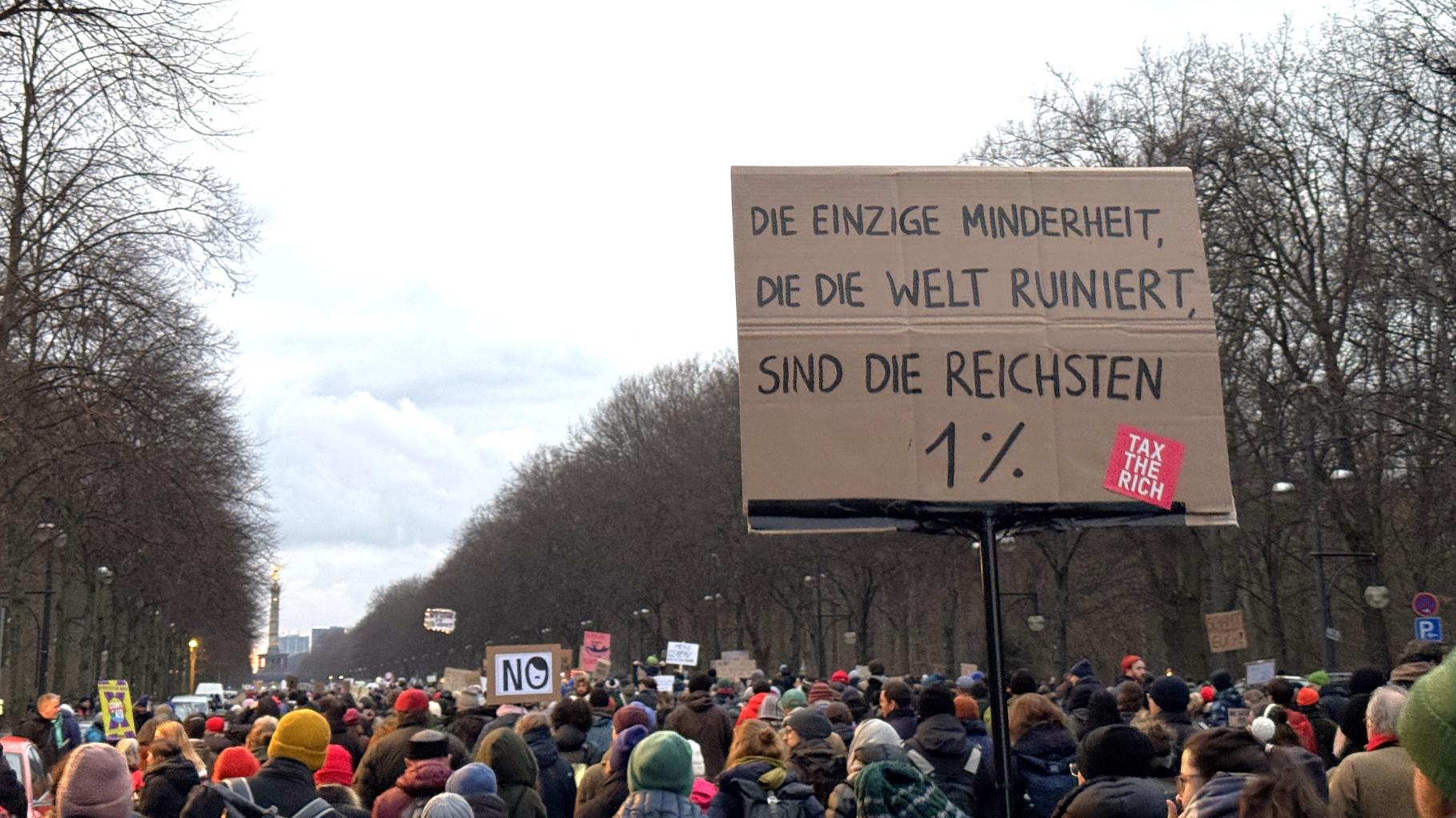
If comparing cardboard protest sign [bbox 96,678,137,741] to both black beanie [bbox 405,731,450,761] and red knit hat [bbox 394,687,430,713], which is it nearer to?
red knit hat [bbox 394,687,430,713]

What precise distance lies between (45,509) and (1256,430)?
101 feet

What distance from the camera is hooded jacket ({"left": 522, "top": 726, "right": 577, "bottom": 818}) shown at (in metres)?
10.4

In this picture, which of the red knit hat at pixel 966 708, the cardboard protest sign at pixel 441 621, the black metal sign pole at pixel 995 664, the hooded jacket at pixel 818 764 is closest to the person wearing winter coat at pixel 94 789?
Result: the black metal sign pole at pixel 995 664

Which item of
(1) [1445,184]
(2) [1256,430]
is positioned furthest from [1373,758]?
(2) [1256,430]

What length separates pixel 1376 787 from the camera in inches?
257

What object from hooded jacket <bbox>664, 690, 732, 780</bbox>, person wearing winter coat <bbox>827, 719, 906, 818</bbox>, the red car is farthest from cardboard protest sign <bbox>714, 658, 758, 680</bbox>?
person wearing winter coat <bbox>827, 719, 906, 818</bbox>

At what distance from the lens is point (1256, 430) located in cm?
3550

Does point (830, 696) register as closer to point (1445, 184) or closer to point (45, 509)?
point (1445, 184)

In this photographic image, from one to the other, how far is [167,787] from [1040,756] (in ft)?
16.0

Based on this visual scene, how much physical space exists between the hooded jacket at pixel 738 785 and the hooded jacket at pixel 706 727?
5.02 m

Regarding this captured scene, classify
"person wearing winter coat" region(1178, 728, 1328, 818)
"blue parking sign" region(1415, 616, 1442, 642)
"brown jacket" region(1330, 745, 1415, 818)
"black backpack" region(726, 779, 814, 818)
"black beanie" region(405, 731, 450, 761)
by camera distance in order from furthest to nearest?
"blue parking sign" region(1415, 616, 1442, 642) < "black beanie" region(405, 731, 450, 761) < "black backpack" region(726, 779, 814, 818) < "brown jacket" region(1330, 745, 1415, 818) < "person wearing winter coat" region(1178, 728, 1328, 818)

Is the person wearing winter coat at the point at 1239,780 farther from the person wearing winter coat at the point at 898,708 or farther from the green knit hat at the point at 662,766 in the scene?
the person wearing winter coat at the point at 898,708

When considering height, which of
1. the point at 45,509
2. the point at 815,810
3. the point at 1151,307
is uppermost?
the point at 45,509

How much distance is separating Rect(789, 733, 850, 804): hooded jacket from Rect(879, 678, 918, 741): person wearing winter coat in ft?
8.55
